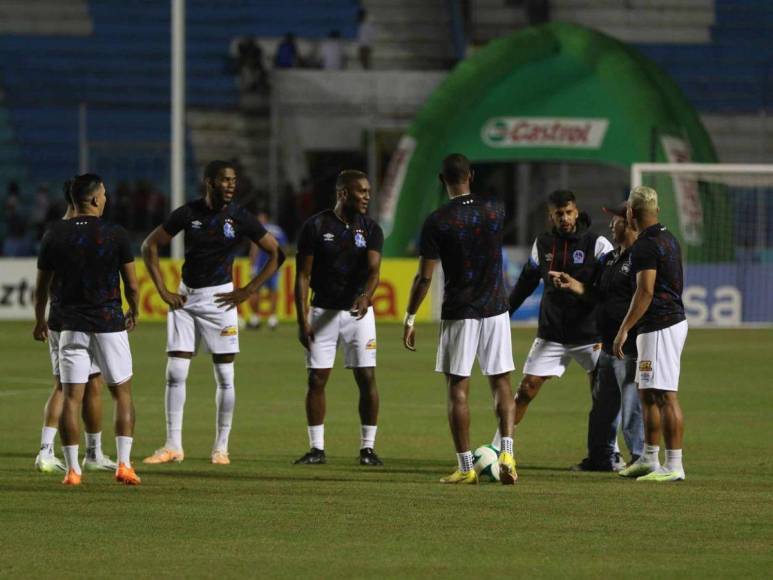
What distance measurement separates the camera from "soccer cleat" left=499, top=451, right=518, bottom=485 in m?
10.8

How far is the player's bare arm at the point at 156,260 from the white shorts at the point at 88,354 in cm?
143

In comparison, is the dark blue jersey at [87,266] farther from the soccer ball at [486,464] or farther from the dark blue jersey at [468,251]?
the soccer ball at [486,464]

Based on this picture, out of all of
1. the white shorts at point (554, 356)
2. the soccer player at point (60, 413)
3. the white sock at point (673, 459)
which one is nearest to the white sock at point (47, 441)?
the soccer player at point (60, 413)

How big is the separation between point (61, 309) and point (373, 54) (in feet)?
93.6

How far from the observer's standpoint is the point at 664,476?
11164mm

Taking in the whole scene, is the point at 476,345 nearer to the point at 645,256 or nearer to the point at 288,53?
the point at 645,256

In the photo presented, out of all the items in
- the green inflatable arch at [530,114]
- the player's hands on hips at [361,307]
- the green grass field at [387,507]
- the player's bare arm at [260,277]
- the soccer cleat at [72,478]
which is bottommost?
the green grass field at [387,507]

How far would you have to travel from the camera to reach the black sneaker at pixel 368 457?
1221 centimetres

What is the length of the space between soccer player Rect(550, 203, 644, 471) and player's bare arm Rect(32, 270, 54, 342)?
3.59m

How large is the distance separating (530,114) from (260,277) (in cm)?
2021

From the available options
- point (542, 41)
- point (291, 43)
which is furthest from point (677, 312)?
point (291, 43)

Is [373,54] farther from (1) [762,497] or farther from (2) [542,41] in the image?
(1) [762,497]

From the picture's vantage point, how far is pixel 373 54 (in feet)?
127

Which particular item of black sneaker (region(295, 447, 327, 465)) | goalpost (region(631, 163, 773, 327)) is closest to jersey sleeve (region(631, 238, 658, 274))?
black sneaker (region(295, 447, 327, 465))
